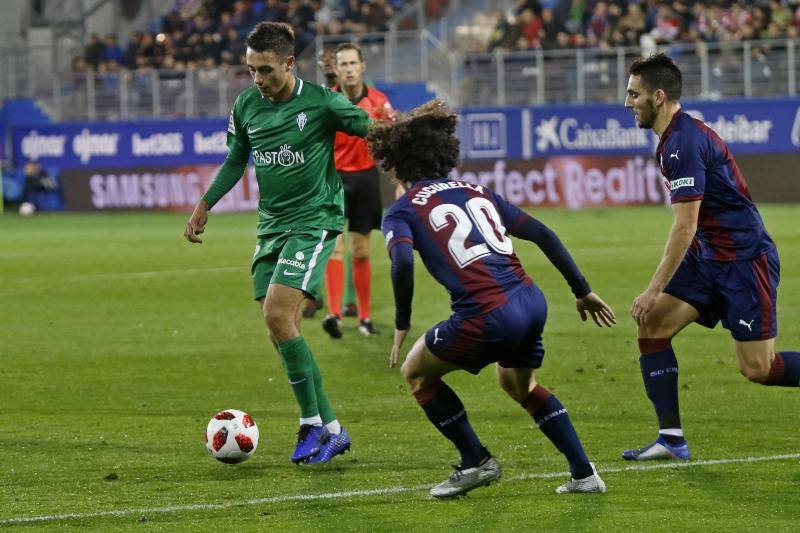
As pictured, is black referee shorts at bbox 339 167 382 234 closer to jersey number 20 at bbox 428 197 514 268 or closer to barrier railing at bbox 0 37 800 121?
jersey number 20 at bbox 428 197 514 268

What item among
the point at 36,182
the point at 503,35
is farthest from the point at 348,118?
the point at 36,182

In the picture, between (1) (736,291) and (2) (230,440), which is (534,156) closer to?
(1) (736,291)

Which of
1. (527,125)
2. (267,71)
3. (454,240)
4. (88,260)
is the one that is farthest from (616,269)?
(527,125)

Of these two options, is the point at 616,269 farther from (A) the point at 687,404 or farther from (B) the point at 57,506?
(B) the point at 57,506

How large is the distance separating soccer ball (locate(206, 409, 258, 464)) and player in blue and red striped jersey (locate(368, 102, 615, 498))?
1141mm

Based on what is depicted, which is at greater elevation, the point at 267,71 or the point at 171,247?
the point at 267,71

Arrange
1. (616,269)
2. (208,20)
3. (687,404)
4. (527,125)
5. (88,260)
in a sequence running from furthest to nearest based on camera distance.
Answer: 1. (208,20)
2. (527,125)
3. (88,260)
4. (616,269)
5. (687,404)

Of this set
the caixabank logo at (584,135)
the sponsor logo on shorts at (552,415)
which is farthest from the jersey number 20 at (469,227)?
the caixabank logo at (584,135)

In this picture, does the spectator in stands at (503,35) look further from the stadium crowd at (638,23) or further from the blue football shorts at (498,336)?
the blue football shorts at (498,336)

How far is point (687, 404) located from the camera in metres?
8.38

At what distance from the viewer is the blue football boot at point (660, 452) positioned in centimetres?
674

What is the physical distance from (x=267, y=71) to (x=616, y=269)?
9.86 metres

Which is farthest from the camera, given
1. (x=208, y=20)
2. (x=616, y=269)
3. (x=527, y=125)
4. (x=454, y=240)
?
(x=208, y=20)

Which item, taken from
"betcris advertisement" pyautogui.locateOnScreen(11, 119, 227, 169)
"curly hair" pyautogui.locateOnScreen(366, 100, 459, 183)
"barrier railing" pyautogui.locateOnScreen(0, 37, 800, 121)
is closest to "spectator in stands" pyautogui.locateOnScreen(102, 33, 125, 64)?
Result: "barrier railing" pyautogui.locateOnScreen(0, 37, 800, 121)
